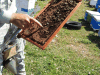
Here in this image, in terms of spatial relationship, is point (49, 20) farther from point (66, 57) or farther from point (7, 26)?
point (66, 57)

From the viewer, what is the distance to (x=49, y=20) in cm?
284

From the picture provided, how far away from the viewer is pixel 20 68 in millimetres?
2689

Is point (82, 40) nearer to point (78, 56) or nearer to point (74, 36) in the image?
point (74, 36)

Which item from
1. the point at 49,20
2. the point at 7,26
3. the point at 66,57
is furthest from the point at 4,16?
the point at 66,57

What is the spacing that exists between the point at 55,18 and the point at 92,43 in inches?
140

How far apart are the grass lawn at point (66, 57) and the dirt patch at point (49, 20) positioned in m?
1.48

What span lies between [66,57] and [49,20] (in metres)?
2.08

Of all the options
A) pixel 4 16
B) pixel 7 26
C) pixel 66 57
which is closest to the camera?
pixel 4 16

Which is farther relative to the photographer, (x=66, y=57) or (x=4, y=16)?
(x=66, y=57)

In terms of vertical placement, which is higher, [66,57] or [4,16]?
[4,16]

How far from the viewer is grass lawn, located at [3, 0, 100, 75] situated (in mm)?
3815

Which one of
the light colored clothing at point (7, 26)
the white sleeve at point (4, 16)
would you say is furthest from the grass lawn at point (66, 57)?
the white sleeve at point (4, 16)

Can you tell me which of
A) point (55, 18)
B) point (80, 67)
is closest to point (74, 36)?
point (80, 67)

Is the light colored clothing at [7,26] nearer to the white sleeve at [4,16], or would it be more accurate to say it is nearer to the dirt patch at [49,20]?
the white sleeve at [4,16]
